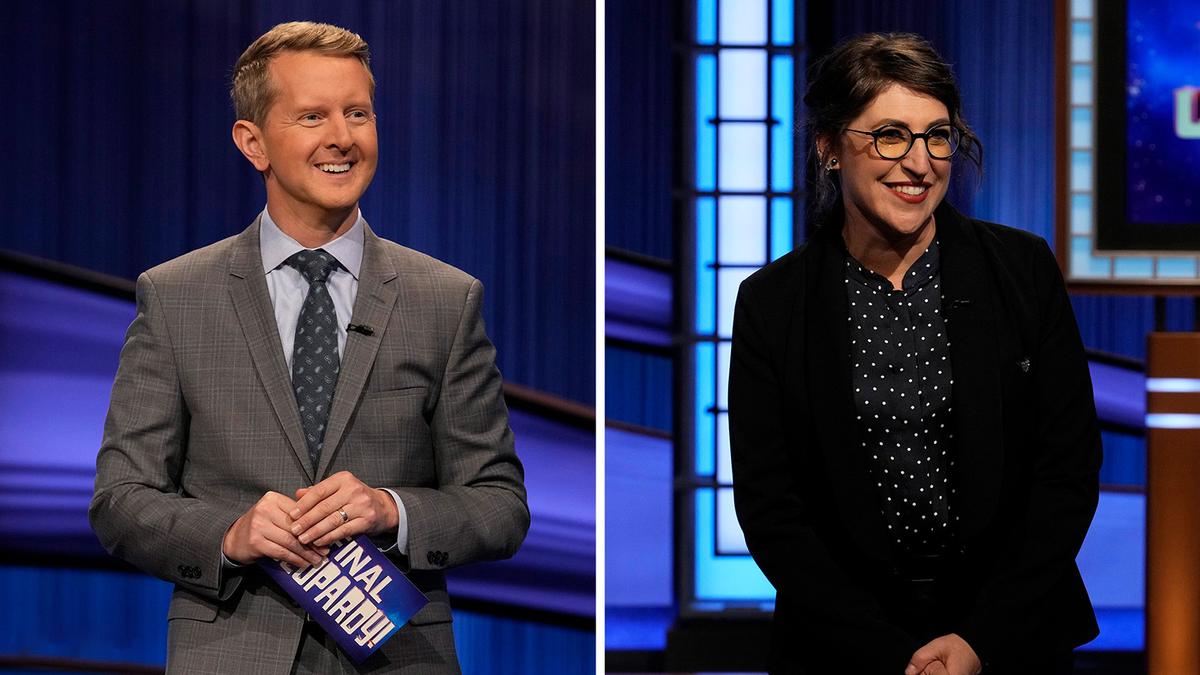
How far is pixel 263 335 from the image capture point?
2197 mm

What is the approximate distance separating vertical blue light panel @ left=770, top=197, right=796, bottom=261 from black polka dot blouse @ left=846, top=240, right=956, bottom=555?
2.24 meters

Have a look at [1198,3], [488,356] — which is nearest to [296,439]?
[488,356]

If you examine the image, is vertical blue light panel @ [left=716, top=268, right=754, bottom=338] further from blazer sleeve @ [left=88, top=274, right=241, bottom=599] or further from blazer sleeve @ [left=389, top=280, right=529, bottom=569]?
blazer sleeve @ [left=88, top=274, right=241, bottom=599]

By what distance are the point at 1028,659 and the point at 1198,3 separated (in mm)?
2300

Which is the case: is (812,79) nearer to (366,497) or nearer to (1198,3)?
(366,497)

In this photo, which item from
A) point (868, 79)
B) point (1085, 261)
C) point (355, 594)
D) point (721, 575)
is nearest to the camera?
point (355, 594)

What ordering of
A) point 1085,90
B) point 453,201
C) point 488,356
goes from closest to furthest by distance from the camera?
point 488,356 → point 1085,90 → point 453,201

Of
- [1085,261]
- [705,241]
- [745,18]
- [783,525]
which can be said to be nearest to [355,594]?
[783,525]

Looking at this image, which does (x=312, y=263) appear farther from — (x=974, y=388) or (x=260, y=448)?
(x=974, y=388)

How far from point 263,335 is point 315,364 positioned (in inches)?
3.5

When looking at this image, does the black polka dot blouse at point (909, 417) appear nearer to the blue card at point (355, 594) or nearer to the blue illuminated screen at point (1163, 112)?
the blue card at point (355, 594)

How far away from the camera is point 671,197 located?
177 inches

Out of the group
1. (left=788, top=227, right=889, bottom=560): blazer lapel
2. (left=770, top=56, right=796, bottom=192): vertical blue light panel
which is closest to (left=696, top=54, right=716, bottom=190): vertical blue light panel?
(left=770, top=56, right=796, bottom=192): vertical blue light panel

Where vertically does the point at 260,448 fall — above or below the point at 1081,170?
below
